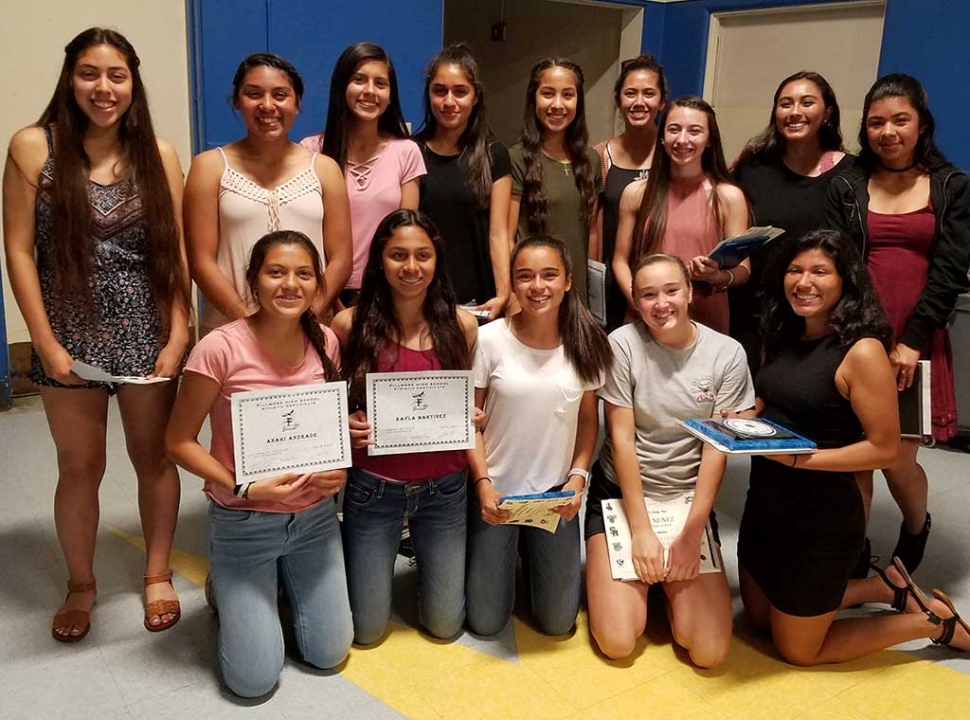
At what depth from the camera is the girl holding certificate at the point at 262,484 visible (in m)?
2.05

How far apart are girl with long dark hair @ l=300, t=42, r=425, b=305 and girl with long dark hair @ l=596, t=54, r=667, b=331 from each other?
2.44 ft

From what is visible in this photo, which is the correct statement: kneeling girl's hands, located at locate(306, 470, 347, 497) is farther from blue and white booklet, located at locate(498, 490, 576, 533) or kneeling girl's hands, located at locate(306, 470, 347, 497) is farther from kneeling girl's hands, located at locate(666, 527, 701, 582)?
kneeling girl's hands, located at locate(666, 527, 701, 582)

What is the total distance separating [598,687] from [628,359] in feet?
2.96

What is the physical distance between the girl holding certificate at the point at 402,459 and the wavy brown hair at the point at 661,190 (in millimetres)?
758

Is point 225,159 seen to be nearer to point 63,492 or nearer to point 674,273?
point 63,492

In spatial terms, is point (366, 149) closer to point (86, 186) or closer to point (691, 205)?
point (86, 186)

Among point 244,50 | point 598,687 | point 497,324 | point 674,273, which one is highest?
point 244,50

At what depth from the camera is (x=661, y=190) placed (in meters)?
2.79

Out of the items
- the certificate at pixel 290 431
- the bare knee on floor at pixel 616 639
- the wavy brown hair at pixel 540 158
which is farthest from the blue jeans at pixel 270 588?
the wavy brown hair at pixel 540 158

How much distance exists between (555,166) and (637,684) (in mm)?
1663

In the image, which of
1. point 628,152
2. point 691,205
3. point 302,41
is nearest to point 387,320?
point 691,205

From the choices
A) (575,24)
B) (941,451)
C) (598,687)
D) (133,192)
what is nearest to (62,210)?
(133,192)

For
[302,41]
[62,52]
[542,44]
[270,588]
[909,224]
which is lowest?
[270,588]

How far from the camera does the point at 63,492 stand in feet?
7.70
